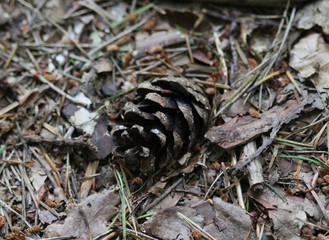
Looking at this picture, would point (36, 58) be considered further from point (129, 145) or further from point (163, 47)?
point (129, 145)

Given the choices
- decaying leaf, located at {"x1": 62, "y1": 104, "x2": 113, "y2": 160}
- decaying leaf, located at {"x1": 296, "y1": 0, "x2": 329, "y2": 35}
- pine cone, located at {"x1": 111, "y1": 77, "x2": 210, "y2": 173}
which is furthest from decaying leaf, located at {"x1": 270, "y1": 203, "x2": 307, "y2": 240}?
decaying leaf, located at {"x1": 296, "y1": 0, "x2": 329, "y2": 35}

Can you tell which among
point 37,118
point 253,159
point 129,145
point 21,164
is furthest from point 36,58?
point 253,159

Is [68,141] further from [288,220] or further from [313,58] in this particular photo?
[313,58]

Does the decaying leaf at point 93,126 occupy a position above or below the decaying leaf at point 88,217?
above

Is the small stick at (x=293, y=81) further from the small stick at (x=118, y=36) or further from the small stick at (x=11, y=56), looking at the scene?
the small stick at (x=11, y=56)

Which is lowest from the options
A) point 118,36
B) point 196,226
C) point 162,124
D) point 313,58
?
point 196,226

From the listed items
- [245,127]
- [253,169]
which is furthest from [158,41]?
[253,169]

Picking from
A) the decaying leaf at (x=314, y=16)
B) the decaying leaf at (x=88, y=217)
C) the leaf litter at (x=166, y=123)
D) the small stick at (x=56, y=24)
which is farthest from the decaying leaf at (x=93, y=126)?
the decaying leaf at (x=314, y=16)
